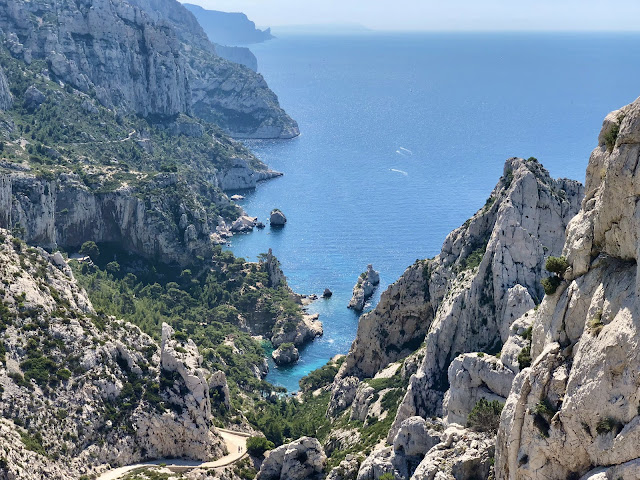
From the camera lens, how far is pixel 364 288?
15550 cm

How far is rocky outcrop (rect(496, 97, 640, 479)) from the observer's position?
2997cm

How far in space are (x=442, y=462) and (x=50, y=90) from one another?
505 ft

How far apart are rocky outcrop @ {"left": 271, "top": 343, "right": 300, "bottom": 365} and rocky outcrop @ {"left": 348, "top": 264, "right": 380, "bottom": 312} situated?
68.7ft

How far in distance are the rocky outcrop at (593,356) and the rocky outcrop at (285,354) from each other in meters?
97.2

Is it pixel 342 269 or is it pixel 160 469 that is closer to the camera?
pixel 160 469

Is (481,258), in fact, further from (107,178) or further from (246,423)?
(107,178)

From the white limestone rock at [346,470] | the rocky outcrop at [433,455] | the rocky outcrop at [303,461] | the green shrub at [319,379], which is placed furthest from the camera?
the green shrub at [319,379]

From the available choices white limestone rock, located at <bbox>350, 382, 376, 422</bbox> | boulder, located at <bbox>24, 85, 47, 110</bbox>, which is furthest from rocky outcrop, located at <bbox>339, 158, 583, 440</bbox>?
A: boulder, located at <bbox>24, 85, 47, 110</bbox>

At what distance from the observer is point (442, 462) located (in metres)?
45.3

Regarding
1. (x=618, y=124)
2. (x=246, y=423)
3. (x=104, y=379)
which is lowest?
(x=246, y=423)

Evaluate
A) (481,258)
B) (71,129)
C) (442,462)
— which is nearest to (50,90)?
(71,129)

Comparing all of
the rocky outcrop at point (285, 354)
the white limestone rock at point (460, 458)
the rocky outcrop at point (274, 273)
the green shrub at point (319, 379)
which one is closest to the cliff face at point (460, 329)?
the white limestone rock at point (460, 458)

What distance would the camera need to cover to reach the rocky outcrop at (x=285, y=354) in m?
132

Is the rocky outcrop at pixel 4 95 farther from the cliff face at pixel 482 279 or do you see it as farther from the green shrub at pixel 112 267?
the cliff face at pixel 482 279
